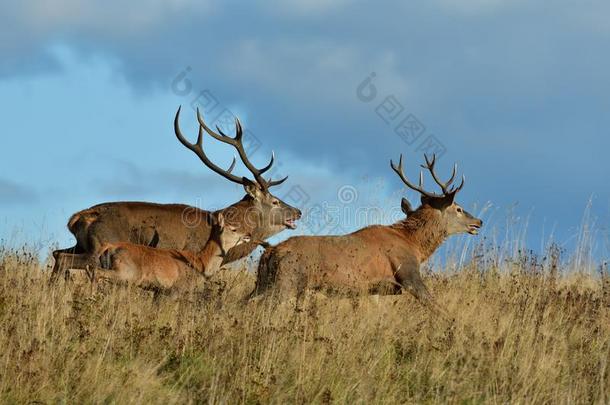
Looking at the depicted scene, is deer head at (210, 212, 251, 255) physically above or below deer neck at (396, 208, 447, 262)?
below

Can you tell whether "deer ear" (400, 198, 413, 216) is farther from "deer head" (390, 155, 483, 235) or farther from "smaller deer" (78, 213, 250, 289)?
"smaller deer" (78, 213, 250, 289)

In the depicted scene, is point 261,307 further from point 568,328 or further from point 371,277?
point 568,328

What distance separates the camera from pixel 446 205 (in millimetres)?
12523

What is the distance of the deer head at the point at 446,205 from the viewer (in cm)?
1245

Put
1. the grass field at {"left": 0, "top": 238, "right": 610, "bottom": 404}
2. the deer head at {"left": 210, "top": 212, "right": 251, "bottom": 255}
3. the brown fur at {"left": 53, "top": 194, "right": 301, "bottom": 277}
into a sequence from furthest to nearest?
the brown fur at {"left": 53, "top": 194, "right": 301, "bottom": 277}, the deer head at {"left": 210, "top": 212, "right": 251, "bottom": 255}, the grass field at {"left": 0, "top": 238, "right": 610, "bottom": 404}

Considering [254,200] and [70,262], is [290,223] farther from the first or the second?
[70,262]

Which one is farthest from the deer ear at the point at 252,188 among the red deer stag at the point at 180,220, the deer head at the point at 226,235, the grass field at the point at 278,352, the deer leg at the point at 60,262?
the grass field at the point at 278,352

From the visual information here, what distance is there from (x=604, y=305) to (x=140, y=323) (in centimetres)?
522

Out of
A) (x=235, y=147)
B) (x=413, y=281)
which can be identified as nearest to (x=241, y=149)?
(x=235, y=147)

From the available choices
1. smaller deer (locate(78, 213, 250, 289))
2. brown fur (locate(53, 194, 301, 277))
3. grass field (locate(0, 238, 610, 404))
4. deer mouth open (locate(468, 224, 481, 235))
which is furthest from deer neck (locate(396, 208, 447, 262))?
smaller deer (locate(78, 213, 250, 289))

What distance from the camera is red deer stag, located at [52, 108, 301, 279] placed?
40.9 feet

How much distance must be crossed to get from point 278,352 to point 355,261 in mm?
3182

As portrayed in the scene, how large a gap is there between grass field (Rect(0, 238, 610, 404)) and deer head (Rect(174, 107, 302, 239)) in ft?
9.65

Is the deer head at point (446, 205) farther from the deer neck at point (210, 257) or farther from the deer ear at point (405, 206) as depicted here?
the deer neck at point (210, 257)
